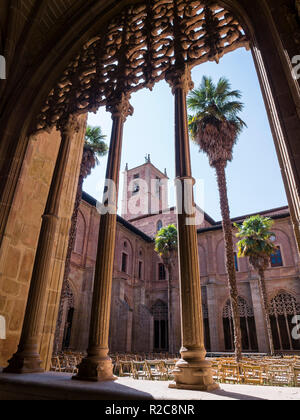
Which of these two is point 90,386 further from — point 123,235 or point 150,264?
point 150,264

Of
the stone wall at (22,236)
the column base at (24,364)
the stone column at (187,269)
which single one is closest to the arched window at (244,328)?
the stone wall at (22,236)

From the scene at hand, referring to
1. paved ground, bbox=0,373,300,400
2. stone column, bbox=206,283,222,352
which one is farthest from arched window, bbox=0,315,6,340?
stone column, bbox=206,283,222,352

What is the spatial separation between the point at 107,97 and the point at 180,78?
1.48 meters

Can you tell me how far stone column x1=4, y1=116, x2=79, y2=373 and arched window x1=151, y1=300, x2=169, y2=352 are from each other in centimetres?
2509

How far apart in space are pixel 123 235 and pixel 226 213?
48.9 feet

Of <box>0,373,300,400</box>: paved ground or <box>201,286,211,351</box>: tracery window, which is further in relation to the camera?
<box>201,286,211,351</box>: tracery window

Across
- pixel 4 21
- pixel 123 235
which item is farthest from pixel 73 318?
pixel 4 21

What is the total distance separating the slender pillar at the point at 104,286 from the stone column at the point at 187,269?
3.14 ft

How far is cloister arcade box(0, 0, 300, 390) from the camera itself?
3500 millimetres

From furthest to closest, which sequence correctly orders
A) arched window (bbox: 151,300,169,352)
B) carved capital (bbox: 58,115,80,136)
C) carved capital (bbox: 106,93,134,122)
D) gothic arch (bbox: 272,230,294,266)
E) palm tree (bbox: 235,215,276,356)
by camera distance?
1. arched window (bbox: 151,300,169,352)
2. gothic arch (bbox: 272,230,294,266)
3. palm tree (bbox: 235,215,276,356)
4. carved capital (bbox: 58,115,80,136)
5. carved capital (bbox: 106,93,134,122)

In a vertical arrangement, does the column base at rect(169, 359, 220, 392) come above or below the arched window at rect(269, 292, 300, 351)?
below

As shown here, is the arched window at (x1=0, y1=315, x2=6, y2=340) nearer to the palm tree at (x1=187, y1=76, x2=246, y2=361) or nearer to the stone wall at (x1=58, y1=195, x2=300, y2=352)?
the palm tree at (x1=187, y1=76, x2=246, y2=361)

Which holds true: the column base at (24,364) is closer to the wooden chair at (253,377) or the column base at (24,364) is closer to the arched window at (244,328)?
the wooden chair at (253,377)

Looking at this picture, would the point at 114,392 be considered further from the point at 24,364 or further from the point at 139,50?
the point at 139,50
